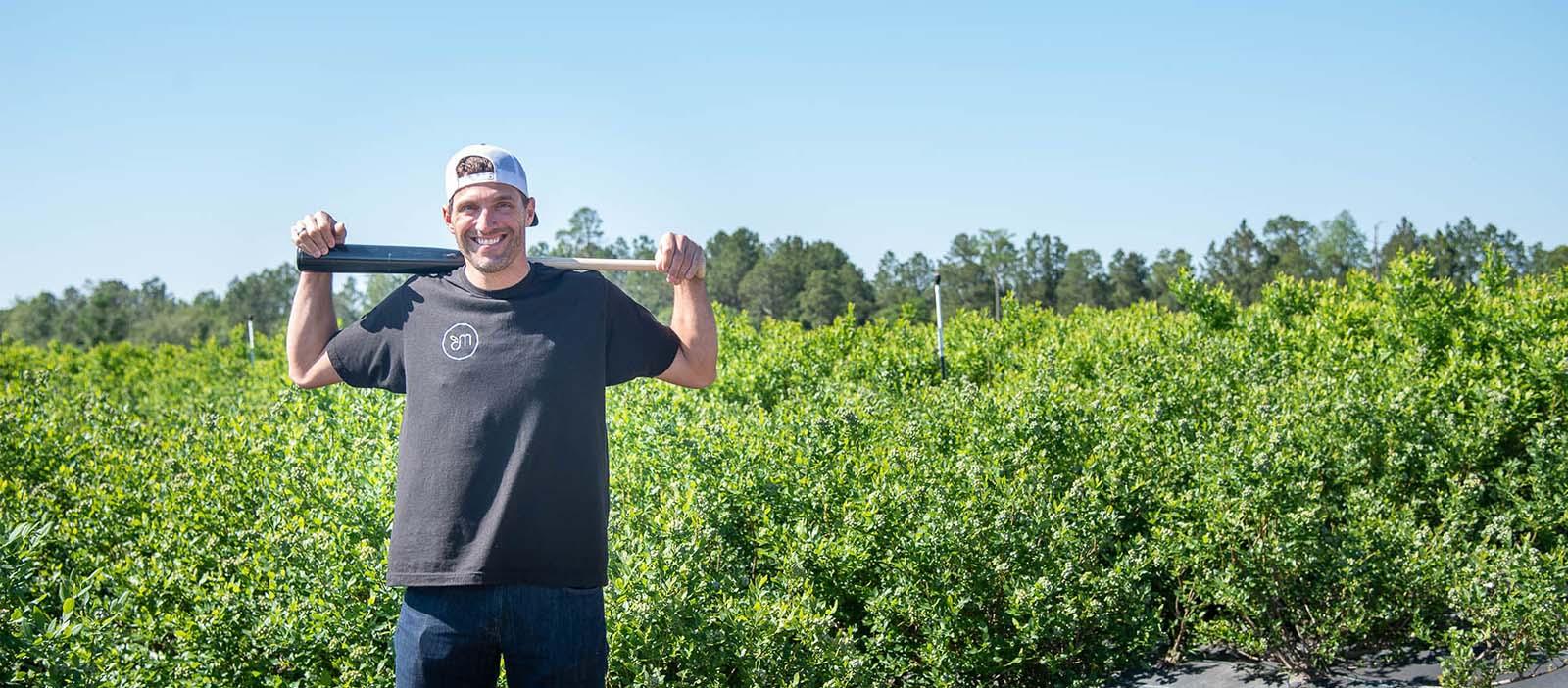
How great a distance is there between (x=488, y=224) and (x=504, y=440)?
48cm

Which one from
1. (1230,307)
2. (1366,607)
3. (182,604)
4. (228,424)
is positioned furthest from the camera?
(1230,307)

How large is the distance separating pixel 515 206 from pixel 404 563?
0.81 meters

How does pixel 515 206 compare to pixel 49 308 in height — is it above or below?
below

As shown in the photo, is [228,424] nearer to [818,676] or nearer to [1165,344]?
[818,676]

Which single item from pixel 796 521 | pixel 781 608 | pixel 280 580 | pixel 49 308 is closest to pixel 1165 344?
pixel 796 521

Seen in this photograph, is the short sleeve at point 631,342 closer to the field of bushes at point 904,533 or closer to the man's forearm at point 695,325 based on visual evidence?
the man's forearm at point 695,325

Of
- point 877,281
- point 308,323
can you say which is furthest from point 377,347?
point 877,281

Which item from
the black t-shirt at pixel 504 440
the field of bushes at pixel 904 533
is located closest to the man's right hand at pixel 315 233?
the black t-shirt at pixel 504 440

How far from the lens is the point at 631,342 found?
278 centimetres

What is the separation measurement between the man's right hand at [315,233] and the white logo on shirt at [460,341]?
43cm

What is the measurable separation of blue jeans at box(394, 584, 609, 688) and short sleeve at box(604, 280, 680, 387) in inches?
21.1

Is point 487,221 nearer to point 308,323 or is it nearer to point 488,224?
point 488,224

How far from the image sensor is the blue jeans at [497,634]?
Result: 8.18ft

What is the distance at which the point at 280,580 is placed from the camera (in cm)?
364
